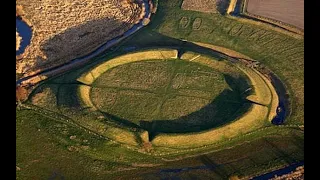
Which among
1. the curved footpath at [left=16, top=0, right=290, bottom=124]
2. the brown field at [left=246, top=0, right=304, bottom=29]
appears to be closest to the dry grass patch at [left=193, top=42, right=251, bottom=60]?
the curved footpath at [left=16, top=0, right=290, bottom=124]

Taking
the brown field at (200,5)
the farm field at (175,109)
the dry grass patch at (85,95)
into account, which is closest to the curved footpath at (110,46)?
the farm field at (175,109)

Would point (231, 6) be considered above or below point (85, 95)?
above

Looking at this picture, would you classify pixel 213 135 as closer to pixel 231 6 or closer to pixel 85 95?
pixel 85 95

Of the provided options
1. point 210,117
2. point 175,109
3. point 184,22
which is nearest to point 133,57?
point 175,109

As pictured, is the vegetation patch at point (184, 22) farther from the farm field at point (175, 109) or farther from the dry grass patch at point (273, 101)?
the dry grass patch at point (273, 101)

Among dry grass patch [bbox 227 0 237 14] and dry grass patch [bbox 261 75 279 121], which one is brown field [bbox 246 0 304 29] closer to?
dry grass patch [bbox 227 0 237 14]
